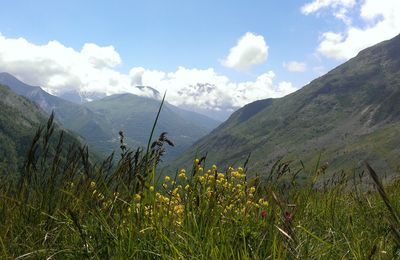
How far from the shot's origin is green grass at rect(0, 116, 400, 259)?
2.66m

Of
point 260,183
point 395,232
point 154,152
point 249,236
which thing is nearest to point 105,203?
point 154,152

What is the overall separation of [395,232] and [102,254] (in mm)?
1951

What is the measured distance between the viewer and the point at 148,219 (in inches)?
123

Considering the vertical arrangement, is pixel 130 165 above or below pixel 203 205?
above

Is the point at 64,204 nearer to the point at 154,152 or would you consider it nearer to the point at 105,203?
the point at 105,203

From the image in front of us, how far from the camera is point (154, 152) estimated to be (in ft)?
11.3

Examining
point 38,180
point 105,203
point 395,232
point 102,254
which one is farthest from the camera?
point 38,180

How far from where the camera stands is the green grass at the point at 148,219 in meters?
2.66

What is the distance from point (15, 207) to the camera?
12.1 feet

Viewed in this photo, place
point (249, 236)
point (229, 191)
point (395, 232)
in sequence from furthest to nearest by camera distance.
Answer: point (229, 191) → point (249, 236) → point (395, 232)

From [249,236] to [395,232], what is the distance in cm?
176

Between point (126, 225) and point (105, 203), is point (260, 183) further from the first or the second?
point (126, 225)

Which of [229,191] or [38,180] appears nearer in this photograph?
[38,180]

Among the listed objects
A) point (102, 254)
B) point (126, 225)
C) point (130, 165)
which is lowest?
point (102, 254)
